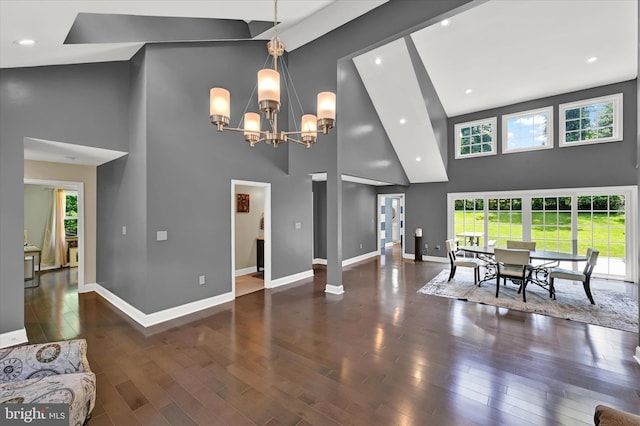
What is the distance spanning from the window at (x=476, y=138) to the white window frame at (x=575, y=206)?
119 cm

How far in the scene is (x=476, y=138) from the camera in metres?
7.70

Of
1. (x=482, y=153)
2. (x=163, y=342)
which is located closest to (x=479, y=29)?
(x=482, y=153)

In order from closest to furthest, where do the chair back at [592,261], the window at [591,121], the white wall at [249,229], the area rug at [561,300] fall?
the area rug at [561,300]
the chair back at [592,261]
the window at [591,121]
the white wall at [249,229]

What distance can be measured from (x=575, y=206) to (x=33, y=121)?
33.2 ft

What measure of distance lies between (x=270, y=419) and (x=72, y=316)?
3.88 meters

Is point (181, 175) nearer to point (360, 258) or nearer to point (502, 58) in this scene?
point (360, 258)

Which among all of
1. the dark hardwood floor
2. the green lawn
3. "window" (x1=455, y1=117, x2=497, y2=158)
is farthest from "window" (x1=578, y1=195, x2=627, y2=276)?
the dark hardwood floor

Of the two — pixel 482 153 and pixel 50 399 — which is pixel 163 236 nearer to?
pixel 50 399

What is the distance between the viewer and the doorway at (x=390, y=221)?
931 cm

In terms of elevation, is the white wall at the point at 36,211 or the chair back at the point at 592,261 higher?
the white wall at the point at 36,211

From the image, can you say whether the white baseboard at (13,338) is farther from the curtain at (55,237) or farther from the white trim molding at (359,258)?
the white trim molding at (359,258)

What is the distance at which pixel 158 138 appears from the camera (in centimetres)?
379

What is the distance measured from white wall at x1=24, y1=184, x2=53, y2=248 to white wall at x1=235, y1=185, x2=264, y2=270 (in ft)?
17.1

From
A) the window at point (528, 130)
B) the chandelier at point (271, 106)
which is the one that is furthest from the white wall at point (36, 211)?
the window at point (528, 130)
